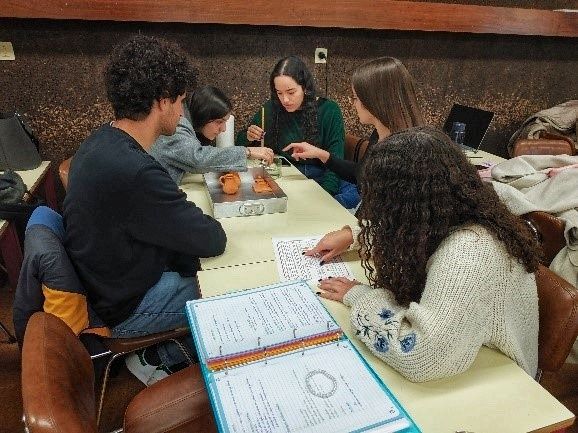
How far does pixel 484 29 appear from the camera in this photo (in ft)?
9.91

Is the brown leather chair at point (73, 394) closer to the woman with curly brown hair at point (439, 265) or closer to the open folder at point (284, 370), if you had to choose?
the open folder at point (284, 370)

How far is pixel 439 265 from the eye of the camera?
818mm

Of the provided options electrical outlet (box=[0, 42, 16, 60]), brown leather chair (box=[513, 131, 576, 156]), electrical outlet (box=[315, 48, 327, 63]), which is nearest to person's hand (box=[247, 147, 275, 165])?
electrical outlet (box=[315, 48, 327, 63])

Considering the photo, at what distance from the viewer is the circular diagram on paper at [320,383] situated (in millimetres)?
740

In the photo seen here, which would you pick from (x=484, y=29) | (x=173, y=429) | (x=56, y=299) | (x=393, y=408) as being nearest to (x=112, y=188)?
(x=56, y=299)

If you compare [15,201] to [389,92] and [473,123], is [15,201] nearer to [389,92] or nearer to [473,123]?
[389,92]

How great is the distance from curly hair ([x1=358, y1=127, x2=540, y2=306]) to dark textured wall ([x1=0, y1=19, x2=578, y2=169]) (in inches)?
84.6

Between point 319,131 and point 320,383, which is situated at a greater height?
point 319,131

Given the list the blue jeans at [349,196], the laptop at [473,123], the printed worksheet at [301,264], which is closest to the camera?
the printed worksheet at [301,264]

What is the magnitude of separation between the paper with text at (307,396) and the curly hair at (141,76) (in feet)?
2.81

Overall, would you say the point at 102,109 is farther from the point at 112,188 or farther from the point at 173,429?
the point at 173,429

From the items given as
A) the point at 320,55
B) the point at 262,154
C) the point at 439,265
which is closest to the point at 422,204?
the point at 439,265

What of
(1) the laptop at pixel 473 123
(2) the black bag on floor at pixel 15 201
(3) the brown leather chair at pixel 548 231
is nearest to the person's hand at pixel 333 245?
(3) the brown leather chair at pixel 548 231

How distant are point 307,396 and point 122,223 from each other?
0.71 m
